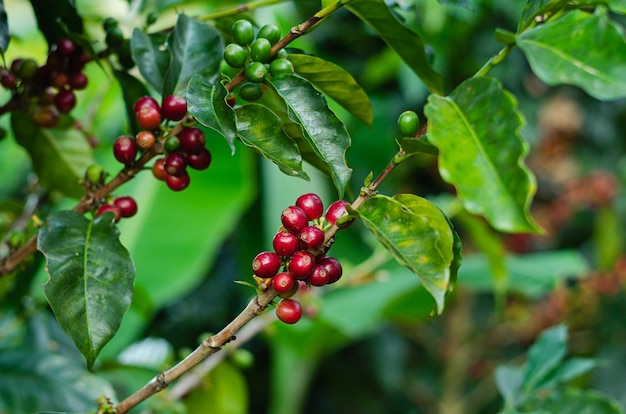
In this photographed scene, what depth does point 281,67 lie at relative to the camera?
0.45 meters

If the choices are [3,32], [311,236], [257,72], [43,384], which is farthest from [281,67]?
[43,384]

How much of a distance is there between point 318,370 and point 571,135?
3.84ft

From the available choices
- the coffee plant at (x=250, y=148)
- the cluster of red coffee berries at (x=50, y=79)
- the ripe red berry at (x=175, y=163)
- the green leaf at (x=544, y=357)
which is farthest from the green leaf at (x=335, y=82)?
the green leaf at (x=544, y=357)

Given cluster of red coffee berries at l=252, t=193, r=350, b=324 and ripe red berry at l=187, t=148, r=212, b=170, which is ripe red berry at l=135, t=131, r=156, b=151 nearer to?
ripe red berry at l=187, t=148, r=212, b=170

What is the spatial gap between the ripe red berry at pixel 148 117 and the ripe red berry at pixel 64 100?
126 mm

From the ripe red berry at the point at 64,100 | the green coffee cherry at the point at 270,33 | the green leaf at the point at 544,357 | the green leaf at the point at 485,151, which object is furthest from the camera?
the green leaf at the point at 544,357

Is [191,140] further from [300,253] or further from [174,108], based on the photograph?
[300,253]

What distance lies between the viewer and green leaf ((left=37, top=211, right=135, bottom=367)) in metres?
0.43

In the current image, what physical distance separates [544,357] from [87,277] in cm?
51

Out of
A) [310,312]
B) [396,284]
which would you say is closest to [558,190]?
[396,284]

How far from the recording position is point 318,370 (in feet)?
7.90

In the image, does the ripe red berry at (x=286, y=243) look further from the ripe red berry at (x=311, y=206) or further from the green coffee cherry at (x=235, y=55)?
the green coffee cherry at (x=235, y=55)

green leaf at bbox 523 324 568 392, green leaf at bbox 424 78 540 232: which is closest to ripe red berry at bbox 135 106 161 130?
green leaf at bbox 424 78 540 232

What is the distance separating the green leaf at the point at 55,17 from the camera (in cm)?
57
